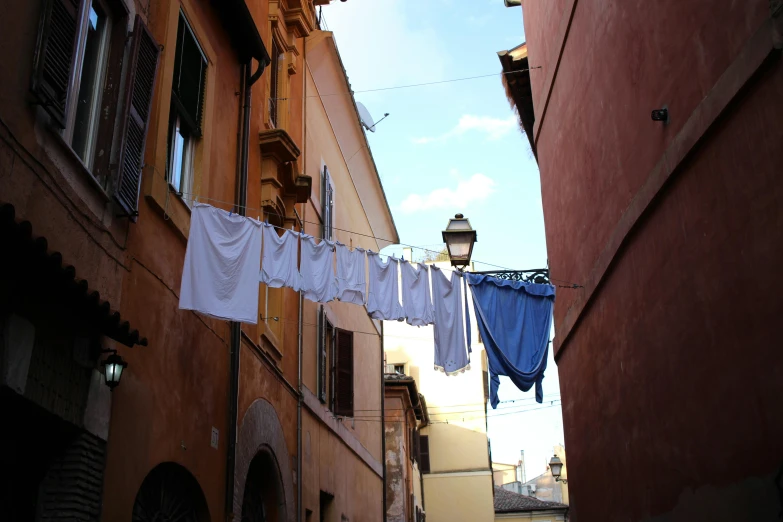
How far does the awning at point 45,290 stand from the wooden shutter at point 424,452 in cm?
2981

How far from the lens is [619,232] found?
7.98 meters

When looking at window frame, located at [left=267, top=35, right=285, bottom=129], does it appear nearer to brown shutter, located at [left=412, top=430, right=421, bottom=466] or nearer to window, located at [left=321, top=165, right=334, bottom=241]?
window, located at [left=321, top=165, right=334, bottom=241]

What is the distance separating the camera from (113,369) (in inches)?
238

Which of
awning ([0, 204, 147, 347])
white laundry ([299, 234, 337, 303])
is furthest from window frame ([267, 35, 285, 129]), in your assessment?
awning ([0, 204, 147, 347])

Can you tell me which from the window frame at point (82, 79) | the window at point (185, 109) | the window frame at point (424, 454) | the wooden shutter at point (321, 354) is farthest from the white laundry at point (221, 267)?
the window frame at point (424, 454)

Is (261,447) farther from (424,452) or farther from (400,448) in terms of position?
(424,452)

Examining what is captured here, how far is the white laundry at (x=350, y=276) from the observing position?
8656 mm

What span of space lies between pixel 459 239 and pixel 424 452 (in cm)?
2636

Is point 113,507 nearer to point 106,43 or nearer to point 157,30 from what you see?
point 106,43

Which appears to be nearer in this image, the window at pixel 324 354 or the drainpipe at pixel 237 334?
the drainpipe at pixel 237 334

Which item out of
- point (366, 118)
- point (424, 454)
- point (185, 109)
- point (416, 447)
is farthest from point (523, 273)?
point (424, 454)

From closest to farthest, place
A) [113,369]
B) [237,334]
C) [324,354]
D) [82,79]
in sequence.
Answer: [113,369] → [82,79] → [237,334] → [324,354]

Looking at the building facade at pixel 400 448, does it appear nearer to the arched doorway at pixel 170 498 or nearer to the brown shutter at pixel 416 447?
the brown shutter at pixel 416 447

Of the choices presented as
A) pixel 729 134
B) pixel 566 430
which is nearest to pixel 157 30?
pixel 729 134
